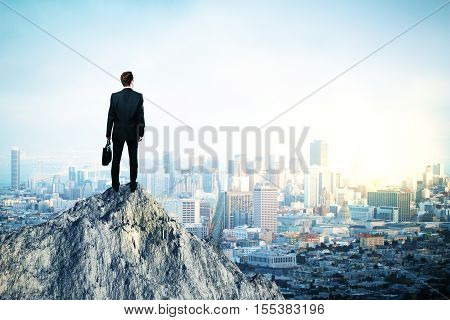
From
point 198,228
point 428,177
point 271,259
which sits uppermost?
point 428,177

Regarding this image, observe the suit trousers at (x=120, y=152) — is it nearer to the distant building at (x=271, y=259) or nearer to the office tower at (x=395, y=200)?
the distant building at (x=271, y=259)

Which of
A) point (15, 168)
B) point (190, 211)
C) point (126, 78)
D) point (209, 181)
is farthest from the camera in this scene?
point (209, 181)

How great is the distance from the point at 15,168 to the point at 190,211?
10.4 ft

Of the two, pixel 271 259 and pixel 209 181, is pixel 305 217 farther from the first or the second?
pixel 271 259

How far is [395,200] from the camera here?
643 inches

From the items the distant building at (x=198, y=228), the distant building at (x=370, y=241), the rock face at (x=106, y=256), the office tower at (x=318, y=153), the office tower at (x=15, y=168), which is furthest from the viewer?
the distant building at (x=370, y=241)

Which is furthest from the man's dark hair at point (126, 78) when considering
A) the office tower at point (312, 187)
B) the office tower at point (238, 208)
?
the office tower at point (312, 187)

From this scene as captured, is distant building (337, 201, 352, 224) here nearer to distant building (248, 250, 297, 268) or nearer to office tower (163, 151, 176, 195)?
distant building (248, 250, 297, 268)

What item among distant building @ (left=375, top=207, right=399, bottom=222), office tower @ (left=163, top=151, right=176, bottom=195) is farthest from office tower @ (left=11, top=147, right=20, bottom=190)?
distant building @ (left=375, top=207, right=399, bottom=222)

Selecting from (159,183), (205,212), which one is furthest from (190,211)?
(159,183)

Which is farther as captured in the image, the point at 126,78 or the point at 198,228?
the point at 198,228

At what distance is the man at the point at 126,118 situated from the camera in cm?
325

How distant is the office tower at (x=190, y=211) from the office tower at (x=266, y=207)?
179cm

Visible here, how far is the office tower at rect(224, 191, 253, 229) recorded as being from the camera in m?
14.0
